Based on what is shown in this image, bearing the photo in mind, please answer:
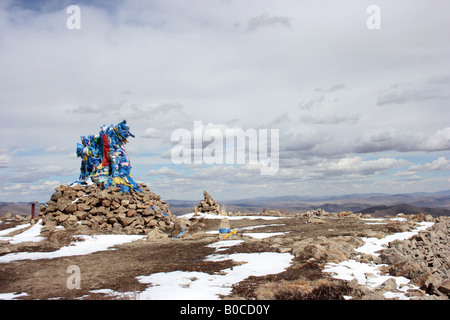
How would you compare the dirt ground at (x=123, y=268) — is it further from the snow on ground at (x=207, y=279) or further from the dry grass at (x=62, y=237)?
the dry grass at (x=62, y=237)

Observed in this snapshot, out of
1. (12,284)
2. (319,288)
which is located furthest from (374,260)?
(12,284)

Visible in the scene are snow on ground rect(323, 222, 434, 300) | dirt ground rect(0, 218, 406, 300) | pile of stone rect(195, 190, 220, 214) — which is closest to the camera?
snow on ground rect(323, 222, 434, 300)

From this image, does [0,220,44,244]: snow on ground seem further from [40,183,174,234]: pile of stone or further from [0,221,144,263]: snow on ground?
[40,183,174,234]: pile of stone

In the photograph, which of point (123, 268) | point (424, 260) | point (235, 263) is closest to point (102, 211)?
point (123, 268)

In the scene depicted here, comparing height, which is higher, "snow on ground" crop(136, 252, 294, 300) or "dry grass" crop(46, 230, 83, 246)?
"snow on ground" crop(136, 252, 294, 300)

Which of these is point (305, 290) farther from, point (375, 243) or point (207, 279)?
point (375, 243)

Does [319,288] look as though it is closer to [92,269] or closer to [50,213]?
[92,269]

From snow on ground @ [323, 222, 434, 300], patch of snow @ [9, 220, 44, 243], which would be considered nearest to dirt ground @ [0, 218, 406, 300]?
snow on ground @ [323, 222, 434, 300]

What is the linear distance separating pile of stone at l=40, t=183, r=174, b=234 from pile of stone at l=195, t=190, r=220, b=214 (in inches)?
278

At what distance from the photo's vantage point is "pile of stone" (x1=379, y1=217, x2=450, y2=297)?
5.89m

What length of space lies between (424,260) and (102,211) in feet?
46.7
